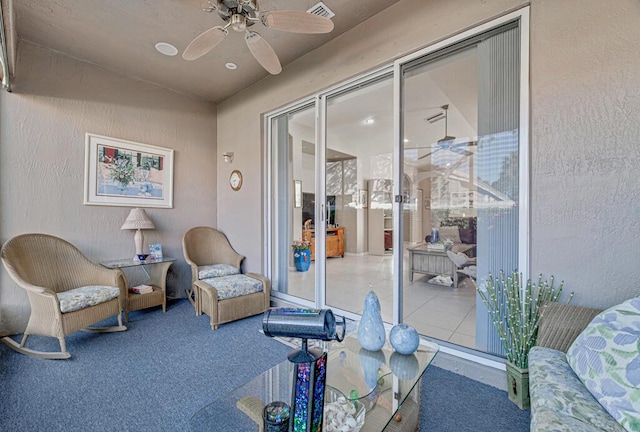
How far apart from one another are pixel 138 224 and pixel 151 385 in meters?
2.13

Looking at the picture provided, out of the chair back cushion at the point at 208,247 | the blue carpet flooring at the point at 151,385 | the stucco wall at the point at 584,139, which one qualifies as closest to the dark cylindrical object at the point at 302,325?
the blue carpet flooring at the point at 151,385

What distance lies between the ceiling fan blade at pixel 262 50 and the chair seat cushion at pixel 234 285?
2263mm

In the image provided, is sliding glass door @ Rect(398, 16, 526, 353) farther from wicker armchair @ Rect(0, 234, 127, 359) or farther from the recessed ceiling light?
wicker armchair @ Rect(0, 234, 127, 359)

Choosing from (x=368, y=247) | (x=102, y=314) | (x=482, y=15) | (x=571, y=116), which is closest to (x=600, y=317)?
(x=571, y=116)

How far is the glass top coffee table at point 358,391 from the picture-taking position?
3.80 ft

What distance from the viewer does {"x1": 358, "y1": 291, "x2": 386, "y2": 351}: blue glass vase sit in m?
1.56

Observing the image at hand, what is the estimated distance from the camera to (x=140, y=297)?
130 inches

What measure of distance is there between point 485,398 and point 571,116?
6.17 ft

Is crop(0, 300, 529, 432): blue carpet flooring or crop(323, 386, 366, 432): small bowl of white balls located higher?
→ crop(323, 386, 366, 432): small bowl of white balls

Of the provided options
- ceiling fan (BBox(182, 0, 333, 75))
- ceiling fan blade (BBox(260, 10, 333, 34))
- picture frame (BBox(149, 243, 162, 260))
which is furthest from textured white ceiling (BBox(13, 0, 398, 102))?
picture frame (BBox(149, 243, 162, 260))

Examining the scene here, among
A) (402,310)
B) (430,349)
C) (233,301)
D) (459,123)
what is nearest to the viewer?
(430,349)

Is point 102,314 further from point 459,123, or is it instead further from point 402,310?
point 459,123

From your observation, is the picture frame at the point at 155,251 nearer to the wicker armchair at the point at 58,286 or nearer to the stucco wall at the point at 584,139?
the wicker armchair at the point at 58,286

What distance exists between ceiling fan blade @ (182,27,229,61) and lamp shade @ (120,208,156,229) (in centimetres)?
218
